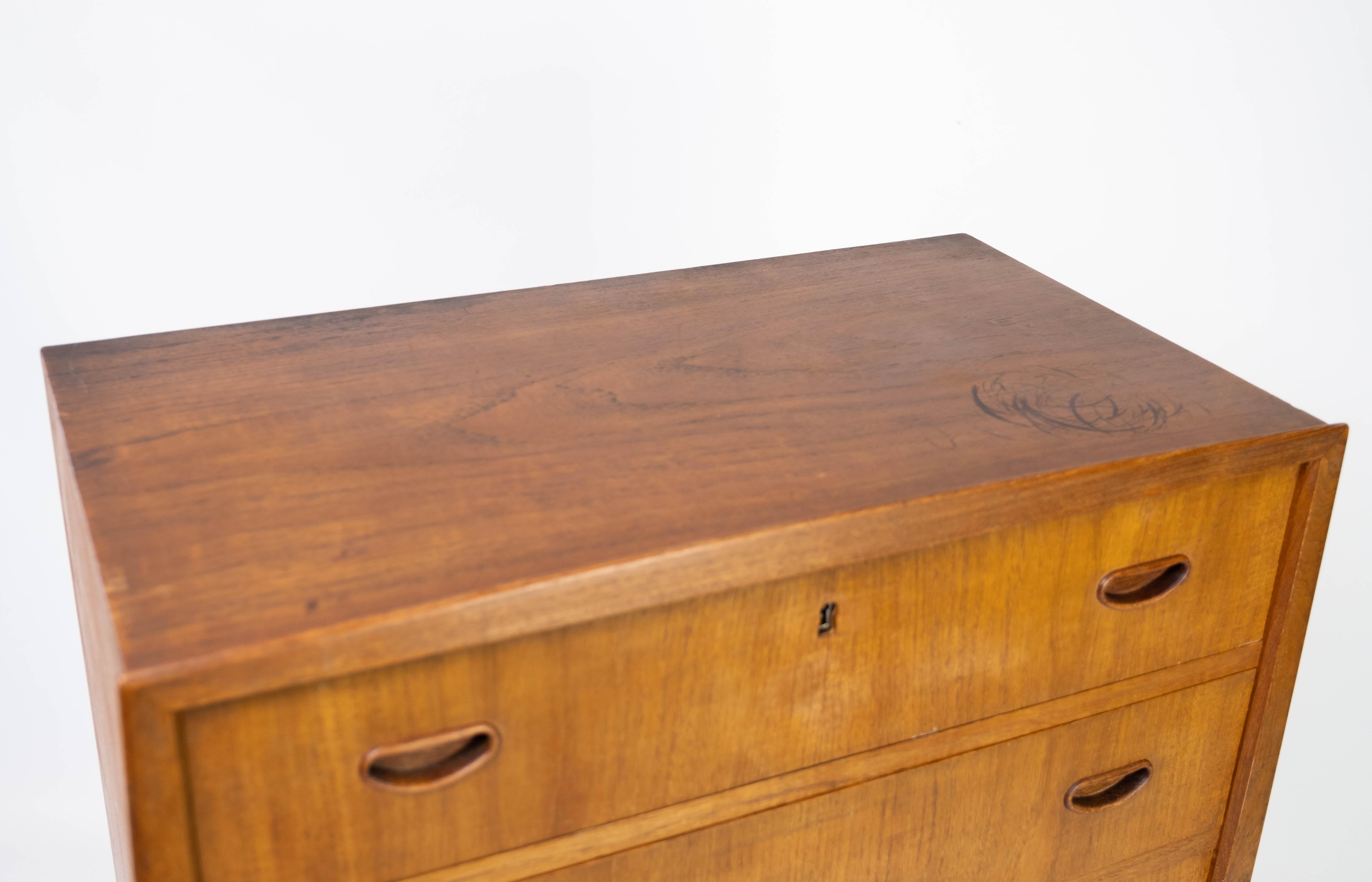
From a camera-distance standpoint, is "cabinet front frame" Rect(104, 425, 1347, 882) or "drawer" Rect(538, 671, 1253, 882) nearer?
"cabinet front frame" Rect(104, 425, 1347, 882)

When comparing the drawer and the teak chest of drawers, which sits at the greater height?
the teak chest of drawers

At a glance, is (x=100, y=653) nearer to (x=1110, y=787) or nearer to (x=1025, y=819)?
(x=1025, y=819)

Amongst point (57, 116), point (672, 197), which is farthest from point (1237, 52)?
point (57, 116)

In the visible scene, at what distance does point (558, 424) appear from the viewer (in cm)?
126

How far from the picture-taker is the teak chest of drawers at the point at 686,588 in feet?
3.33

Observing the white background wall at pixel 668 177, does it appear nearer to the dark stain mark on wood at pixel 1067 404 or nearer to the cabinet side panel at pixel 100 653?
the cabinet side panel at pixel 100 653

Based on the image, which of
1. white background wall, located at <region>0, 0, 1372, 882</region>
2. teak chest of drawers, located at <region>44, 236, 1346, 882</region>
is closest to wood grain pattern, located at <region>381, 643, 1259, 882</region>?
teak chest of drawers, located at <region>44, 236, 1346, 882</region>

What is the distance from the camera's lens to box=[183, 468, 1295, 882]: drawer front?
1.02 metres

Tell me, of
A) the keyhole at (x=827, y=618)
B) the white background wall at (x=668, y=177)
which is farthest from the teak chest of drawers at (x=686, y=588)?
the white background wall at (x=668, y=177)

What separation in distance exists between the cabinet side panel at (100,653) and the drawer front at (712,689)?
0.06 m

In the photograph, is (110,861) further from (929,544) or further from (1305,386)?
(1305,386)

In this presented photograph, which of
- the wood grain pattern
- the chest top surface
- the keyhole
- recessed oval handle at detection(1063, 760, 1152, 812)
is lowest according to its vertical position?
recessed oval handle at detection(1063, 760, 1152, 812)

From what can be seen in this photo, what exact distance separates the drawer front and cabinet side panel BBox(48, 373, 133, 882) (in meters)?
0.06

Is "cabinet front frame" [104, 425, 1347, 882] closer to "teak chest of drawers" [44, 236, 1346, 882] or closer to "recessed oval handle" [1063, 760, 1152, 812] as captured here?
"teak chest of drawers" [44, 236, 1346, 882]
